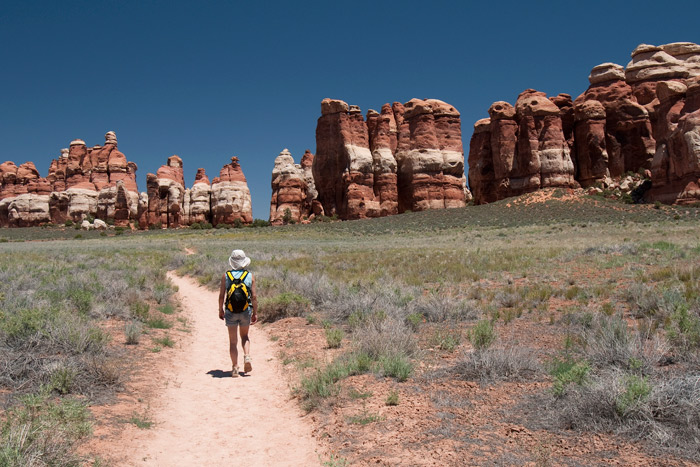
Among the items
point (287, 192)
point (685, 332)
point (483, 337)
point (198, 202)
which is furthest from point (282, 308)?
point (198, 202)

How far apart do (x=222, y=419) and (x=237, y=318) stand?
212 cm

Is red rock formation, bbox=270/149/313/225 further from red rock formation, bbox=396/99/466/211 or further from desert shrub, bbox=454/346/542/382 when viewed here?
desert shrub, bbox=454/346/542/382

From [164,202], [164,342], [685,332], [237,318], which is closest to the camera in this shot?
[685,332]

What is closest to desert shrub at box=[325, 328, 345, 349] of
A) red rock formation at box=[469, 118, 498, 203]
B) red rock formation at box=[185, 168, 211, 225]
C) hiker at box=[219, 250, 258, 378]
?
hiker at box=[219, 250, 258, 378]

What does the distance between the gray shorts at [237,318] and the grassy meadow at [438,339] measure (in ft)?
3.32

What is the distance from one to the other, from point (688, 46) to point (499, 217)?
41072mm

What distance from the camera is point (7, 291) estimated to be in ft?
34.7

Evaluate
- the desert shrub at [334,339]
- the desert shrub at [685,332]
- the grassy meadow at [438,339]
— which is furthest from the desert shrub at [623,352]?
the desert shrub at [334,339]

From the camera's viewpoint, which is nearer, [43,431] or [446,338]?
[43,431]

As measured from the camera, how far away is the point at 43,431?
3877 millimetres

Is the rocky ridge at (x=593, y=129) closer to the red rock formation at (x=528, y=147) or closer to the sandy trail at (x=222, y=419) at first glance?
the red rock formation at (x=528, y=147)

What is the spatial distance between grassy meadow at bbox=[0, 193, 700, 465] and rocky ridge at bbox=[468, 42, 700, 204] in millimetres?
42971

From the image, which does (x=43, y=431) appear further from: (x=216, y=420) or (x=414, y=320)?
(x=414, y=320)

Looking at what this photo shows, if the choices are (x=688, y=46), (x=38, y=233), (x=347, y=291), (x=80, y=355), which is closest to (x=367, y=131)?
(x=688, y=46)
